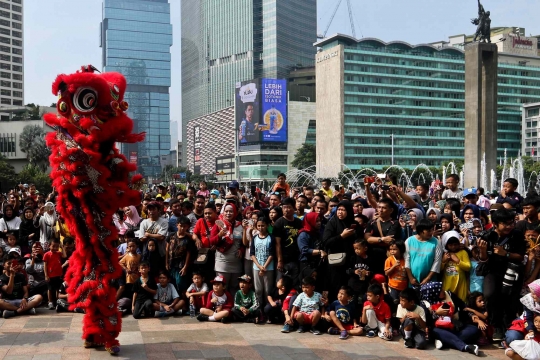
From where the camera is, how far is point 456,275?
789 cm

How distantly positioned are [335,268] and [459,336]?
2.03 metres

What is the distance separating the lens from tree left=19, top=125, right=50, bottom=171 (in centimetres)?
7062

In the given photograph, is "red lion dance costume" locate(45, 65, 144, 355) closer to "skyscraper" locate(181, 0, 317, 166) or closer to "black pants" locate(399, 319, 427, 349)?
"black pants" locate(399, 319, 427, 349)

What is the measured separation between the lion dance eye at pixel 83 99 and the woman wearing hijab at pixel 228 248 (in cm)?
322

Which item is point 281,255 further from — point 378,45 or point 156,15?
point 156,15

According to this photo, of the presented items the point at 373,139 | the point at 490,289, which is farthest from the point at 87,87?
the point at 373,139

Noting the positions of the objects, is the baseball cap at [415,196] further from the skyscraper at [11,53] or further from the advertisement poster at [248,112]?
the skyscraper at [11,53]

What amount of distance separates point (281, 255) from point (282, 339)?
1484 millimetres

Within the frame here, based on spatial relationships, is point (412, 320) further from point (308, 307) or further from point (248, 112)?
point (248, 112)

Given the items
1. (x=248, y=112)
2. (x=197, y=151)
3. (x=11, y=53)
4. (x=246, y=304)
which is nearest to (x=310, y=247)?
(x=246, y=304)

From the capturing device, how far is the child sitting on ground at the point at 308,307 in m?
8.16

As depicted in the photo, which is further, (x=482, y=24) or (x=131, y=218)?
(x=482, y=24)

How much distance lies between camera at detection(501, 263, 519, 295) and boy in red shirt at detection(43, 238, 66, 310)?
725 cm

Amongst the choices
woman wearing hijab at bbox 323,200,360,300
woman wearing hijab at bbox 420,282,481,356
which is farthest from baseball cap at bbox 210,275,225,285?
woman wearing hijab at bbox 420,282,481,356
